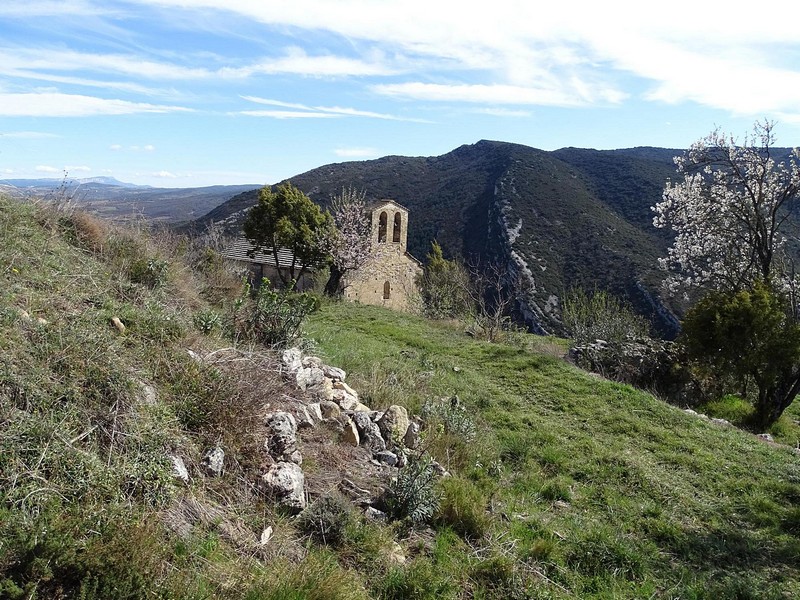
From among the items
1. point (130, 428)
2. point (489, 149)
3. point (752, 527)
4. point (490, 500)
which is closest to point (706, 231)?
point (752, 527)

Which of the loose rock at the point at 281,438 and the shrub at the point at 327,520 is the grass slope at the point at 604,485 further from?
the loose rock at the point at 281,438

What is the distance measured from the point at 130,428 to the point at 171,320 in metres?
1.70

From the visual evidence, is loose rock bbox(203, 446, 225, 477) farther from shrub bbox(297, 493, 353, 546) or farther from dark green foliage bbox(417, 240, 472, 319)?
dark green foliage bbox(417, 240, 472, 319)

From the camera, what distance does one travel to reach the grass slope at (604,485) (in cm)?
369

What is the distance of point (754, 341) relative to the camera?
28.3 ft

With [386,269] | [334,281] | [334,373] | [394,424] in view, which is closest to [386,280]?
[386,269]

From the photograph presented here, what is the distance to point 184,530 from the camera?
2938 mm

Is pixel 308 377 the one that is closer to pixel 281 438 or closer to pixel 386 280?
pixel 281 438

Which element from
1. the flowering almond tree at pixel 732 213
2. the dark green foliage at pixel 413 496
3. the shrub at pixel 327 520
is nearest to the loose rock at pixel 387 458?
the dark green foliage at pixel 413 496

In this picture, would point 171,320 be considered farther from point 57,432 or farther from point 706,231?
point 706,231

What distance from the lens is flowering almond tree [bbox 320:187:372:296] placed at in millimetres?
18062

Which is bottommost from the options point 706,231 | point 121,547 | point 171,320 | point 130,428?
point 121,547

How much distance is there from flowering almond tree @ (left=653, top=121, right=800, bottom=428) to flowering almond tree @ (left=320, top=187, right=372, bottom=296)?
9.70 meters

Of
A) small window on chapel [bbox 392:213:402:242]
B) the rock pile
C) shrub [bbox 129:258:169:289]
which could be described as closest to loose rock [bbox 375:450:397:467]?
the rock pile
